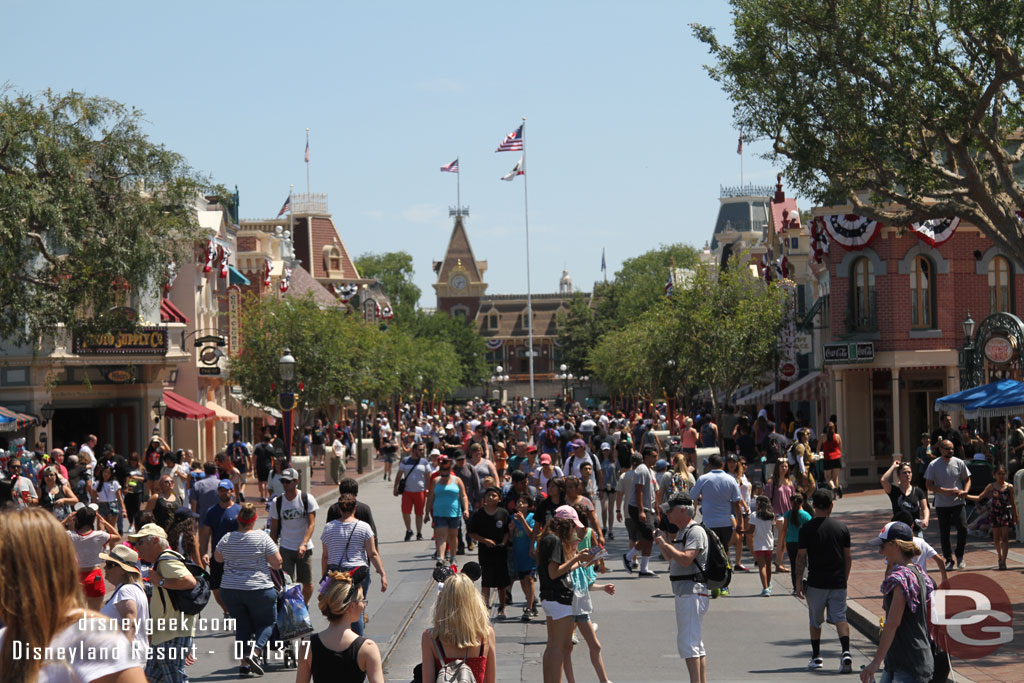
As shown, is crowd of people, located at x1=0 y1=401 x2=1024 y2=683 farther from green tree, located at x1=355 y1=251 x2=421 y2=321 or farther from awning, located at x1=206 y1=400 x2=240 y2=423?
green tree, located at x1=355 y1=251 x2=421 y2=321

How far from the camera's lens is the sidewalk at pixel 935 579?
11000mm

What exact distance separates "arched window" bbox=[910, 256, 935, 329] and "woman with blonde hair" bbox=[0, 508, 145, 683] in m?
29.7

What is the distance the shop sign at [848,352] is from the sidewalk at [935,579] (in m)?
5.51

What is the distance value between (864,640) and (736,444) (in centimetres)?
2132

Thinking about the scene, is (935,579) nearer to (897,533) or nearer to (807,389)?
(897,533)

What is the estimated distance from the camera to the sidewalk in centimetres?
1100

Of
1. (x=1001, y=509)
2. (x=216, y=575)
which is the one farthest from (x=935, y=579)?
(x=216, y=575)

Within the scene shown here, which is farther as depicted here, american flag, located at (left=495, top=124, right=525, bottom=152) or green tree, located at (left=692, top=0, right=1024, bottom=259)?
american flag, located at (left=495, top=124, right=525, bottom=152)

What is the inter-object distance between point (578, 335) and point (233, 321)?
6608 cm

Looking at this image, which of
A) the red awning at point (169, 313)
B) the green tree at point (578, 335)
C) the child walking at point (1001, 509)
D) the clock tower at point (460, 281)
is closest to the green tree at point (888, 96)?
the child walking at point (1001, 509)

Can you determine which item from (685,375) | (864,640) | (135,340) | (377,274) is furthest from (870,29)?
(377,274)

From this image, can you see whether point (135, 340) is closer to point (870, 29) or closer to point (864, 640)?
point (870, 29)

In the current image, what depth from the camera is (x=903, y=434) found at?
3259 cm

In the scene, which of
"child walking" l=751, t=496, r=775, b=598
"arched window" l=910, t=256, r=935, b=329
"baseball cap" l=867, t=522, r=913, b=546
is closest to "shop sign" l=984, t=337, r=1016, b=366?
"arched window" l=910, t=256, r=935, b=329
